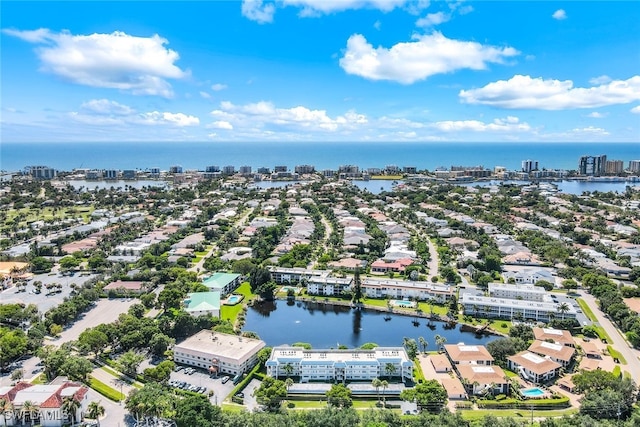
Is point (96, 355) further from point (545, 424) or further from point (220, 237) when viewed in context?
point (220, 237)

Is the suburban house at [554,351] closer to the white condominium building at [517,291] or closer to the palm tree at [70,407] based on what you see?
the white condominium building at [517,291]

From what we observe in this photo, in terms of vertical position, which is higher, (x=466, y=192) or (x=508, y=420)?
(x=466, y=192)

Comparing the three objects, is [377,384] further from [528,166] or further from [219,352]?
[528,166]

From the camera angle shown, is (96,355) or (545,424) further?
(96,355)

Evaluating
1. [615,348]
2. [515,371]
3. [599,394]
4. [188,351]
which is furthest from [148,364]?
[615,348]

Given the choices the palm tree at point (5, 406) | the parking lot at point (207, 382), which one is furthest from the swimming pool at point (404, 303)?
the palm tree at point (5, 406)

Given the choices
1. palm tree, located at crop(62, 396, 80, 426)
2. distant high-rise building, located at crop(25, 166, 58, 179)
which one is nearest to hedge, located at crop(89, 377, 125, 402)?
palm tree, located at crop(62, 396, 80, 426)
